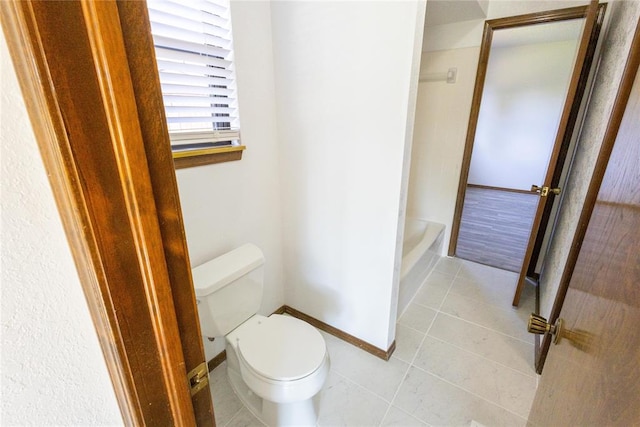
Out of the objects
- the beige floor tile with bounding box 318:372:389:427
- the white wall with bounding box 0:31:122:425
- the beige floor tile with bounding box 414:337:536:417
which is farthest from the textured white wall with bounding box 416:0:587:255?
the white wall with bounding box 0:31:122:425

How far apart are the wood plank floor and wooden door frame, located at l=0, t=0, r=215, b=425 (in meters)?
2.86

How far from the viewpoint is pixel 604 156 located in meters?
1.12

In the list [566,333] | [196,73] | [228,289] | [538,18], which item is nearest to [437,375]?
[566,333]

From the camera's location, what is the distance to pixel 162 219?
0.41 meters

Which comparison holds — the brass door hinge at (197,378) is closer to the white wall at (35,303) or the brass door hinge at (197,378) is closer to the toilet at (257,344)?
the white wall at (35,303)

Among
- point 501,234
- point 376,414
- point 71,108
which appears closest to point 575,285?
point 71,108

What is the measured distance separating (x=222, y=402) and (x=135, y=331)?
1.38 m

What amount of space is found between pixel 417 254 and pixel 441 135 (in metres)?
1.19

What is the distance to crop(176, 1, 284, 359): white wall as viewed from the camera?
4.61 feet

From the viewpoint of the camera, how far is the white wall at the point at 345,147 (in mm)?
1321

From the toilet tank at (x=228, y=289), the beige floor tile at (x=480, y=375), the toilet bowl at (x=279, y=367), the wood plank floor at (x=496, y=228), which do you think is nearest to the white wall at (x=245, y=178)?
the toilet tank at (x=228, y=289)

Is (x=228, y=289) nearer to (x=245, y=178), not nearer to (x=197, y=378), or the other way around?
(x=245, y=178)

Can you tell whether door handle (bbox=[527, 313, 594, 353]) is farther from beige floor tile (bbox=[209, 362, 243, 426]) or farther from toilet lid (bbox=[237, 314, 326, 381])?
beige floor tile (bbox=[209, 362, 243, 426])

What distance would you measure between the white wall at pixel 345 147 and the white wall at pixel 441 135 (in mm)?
1569
